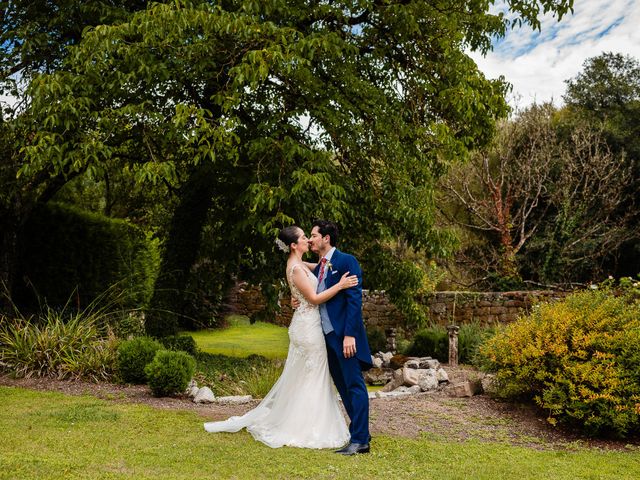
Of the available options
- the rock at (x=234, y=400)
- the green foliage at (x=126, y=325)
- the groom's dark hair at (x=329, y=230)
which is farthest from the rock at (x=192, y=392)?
the groom's dark hair at (x=329, y=230)

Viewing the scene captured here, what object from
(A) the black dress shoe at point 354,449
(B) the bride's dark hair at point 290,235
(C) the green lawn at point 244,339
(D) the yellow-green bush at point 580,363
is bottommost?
(C) the green lawn at point 244,339

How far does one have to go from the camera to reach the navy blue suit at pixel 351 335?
202 inches

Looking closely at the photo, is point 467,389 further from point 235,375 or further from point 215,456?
point 215,456

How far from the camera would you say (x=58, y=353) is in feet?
27.5

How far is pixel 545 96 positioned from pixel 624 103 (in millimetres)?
2580

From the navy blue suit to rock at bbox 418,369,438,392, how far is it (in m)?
3.72

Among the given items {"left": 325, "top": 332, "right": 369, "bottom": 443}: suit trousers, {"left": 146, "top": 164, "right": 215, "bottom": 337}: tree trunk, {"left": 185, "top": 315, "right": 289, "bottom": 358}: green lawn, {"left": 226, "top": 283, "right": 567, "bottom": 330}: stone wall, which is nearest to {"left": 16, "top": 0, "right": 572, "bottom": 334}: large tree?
{"left": 146, "top": 164, "right": 215, "bottom": 337}: tree trunk

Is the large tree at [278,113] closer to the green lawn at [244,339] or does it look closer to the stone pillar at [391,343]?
the stone pillar at [391,343]

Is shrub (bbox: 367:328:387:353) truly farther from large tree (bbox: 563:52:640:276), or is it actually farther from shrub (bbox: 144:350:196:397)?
large tree (bbox: 563:52:640:276)

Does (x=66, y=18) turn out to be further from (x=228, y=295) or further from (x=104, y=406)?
(x=228, y=295)

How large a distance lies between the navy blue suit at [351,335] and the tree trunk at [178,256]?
5.92 metres

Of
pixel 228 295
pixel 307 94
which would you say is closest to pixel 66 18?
pixel 307 94

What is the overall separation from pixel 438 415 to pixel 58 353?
504cm

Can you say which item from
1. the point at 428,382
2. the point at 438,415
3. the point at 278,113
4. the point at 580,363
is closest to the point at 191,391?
the point at 438,415
